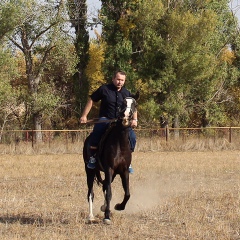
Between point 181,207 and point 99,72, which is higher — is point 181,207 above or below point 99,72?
below

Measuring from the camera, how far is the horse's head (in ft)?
32.4

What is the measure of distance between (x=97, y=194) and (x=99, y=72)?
33.2 meters

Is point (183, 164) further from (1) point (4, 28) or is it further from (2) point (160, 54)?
(2) point (160, 54)

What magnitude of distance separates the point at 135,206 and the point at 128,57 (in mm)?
32313

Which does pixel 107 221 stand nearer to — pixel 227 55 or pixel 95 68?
pixel 95 68

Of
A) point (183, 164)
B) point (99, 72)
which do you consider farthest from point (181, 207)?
point (99, 72)

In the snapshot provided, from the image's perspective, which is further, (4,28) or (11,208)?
(4,28)

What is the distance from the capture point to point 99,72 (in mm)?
46875

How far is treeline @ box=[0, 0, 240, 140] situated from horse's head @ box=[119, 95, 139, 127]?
1183 inches

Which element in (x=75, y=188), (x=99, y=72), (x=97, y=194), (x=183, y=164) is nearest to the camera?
(x=97, y=194)

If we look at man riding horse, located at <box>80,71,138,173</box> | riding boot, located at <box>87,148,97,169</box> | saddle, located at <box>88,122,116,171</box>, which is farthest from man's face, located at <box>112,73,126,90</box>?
riding boot, located at <box>87,148,97,169</box>

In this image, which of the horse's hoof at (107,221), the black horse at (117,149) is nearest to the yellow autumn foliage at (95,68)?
the black horse at (117,149)

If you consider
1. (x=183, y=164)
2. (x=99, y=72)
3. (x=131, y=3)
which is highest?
(x=131, y=3)

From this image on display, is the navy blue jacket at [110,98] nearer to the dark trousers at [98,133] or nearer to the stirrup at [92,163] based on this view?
the dark trousers at [98,133]
